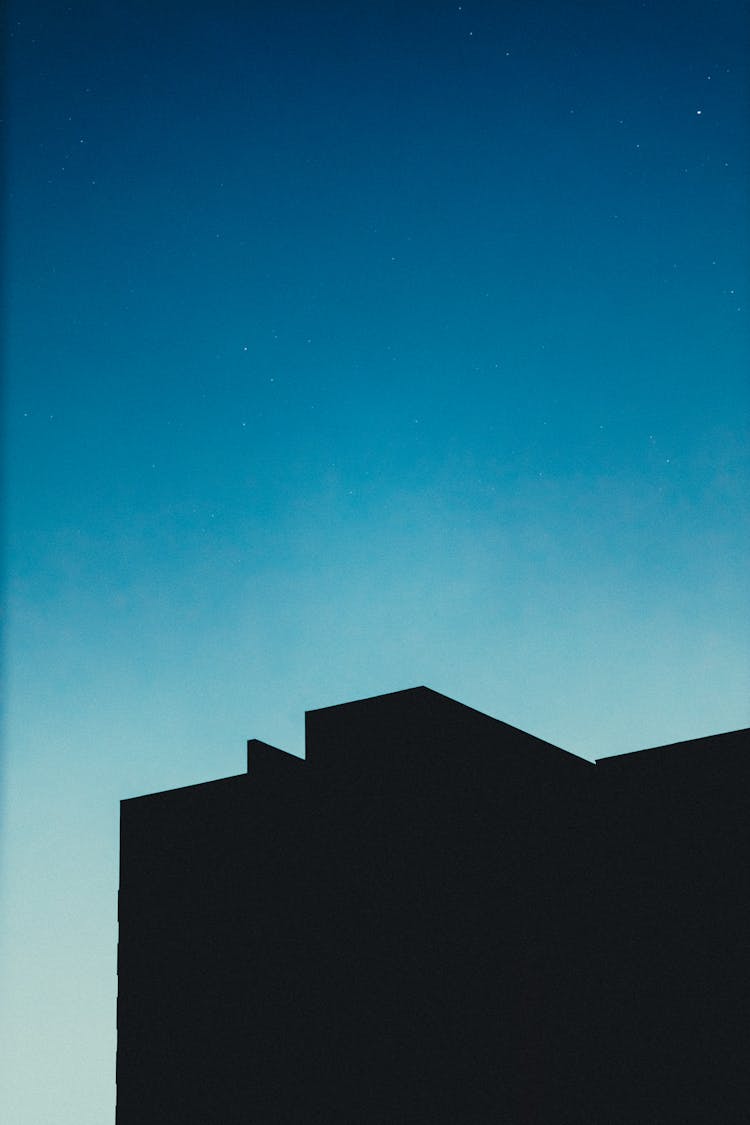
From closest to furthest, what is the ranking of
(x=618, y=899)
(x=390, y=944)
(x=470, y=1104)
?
(x=470, y=1104) → (x=390, y=944) → (x=618, y=899)

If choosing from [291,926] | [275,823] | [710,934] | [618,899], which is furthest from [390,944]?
[710,934]

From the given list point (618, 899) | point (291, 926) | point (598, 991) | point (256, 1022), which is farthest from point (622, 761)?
point (256, 1022)

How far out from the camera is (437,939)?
1367 cm

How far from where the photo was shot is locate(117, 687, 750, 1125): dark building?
13453 mm

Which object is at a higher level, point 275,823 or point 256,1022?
point 275,823

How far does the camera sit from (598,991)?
1460cm

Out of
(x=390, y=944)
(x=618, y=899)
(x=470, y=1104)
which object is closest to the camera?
(x=470, y=1104)

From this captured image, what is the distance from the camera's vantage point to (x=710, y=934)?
14.4 m

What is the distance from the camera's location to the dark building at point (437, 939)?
1345 cm

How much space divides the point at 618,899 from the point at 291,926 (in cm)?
479

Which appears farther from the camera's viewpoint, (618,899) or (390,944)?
(618,899)

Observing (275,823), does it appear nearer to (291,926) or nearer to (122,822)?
(291,926)

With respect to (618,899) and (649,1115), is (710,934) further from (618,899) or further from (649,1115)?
(649,1115)

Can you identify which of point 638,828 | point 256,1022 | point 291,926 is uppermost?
point 638,828
